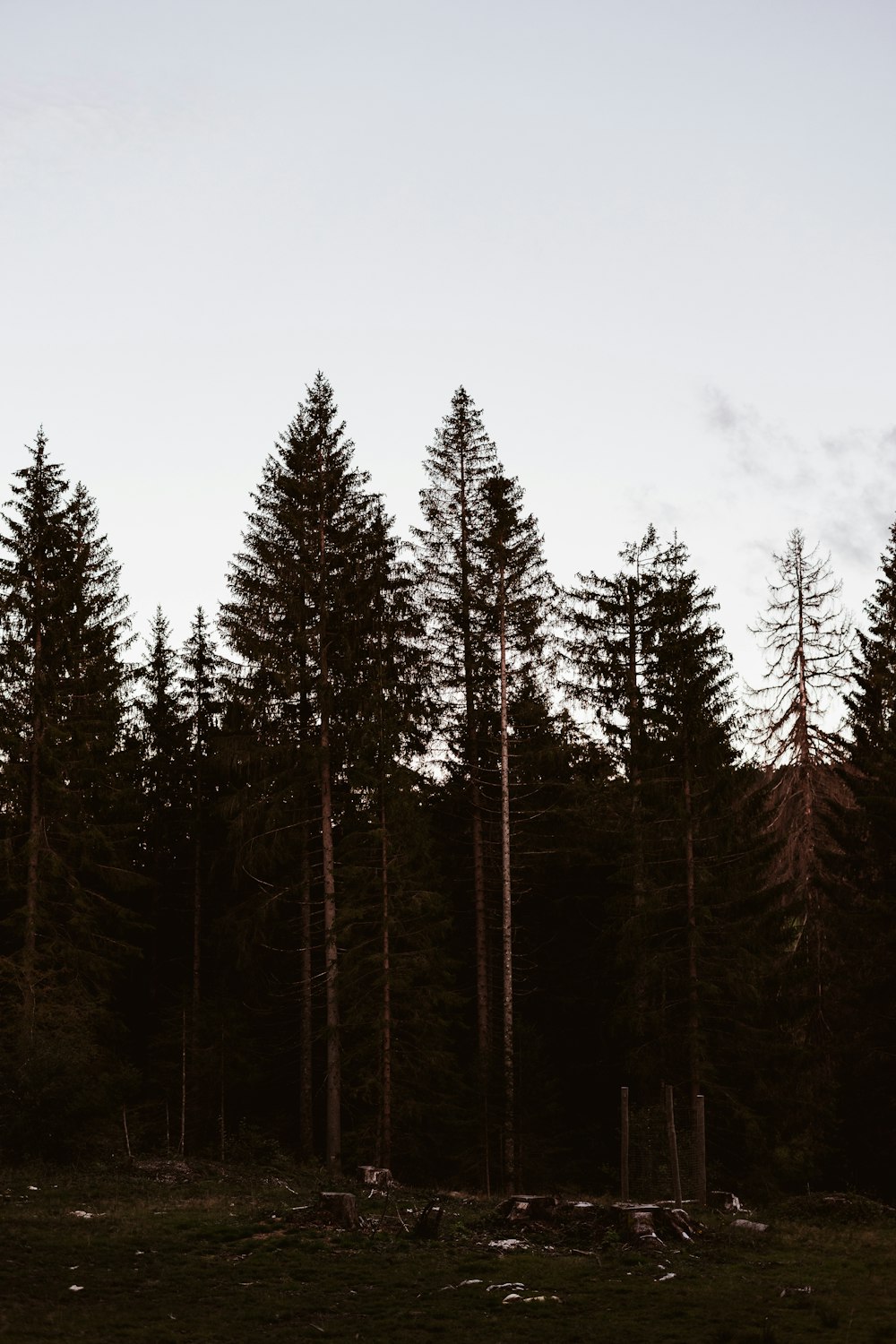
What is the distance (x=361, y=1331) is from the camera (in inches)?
418

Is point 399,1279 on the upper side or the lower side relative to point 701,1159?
upper

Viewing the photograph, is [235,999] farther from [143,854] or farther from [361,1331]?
[361,1331]

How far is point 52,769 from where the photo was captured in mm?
27719

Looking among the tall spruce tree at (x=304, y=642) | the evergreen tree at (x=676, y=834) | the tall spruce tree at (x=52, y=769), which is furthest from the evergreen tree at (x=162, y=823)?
the evergreen tree at (x=676, y=834)

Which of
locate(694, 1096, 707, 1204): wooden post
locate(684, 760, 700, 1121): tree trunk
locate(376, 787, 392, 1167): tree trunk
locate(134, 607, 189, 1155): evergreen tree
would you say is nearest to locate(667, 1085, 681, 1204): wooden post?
locate(694, 1096, 707, 1204): wooden post

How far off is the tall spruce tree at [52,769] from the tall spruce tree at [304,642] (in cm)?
429

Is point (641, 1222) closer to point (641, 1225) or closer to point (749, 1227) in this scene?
point (641, 1225)

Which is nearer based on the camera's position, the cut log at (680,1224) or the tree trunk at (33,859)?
the cut log at (680,1224)

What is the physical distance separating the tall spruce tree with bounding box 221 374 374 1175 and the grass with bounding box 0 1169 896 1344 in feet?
32.9

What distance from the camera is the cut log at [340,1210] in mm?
15680

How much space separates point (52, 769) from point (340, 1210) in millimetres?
15349

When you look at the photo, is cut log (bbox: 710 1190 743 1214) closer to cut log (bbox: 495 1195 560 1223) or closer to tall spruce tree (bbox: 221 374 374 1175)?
cut log (bbox: 495 1195 560 1223)

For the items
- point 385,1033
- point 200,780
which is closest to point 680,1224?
point 385,1033

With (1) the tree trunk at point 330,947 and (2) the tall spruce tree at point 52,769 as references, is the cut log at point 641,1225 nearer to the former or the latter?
(1) the tree trunk at point 330,947
